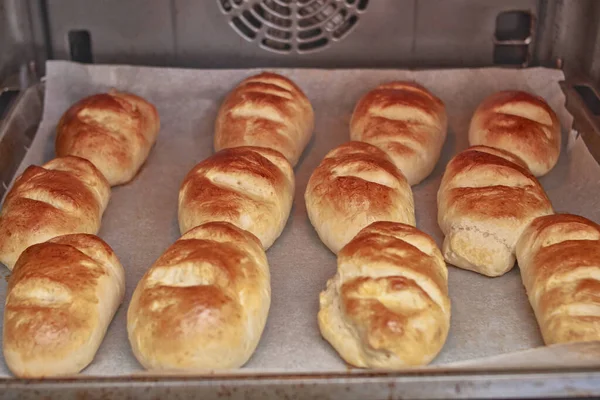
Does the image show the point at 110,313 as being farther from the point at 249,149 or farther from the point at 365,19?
the point at 365,19

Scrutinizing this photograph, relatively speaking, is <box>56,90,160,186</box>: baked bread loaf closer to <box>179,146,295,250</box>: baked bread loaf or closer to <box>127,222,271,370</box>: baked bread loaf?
<box>179,146,295,250</box>: baked bread loaf

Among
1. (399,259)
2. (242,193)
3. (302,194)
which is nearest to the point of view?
(399,259)

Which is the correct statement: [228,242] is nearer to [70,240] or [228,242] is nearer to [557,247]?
[70,240]

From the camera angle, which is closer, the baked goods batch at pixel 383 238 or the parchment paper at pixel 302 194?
the baked goods batch at pixel 383 238

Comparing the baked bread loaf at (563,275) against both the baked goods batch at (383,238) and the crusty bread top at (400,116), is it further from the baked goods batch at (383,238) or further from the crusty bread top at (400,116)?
the crusty bread top at (400,116)

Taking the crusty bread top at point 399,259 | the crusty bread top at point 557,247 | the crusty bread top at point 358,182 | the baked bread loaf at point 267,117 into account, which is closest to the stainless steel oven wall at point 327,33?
the baked bread loaf at point 267,117

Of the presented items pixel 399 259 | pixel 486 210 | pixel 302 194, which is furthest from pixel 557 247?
pixel 302 194
